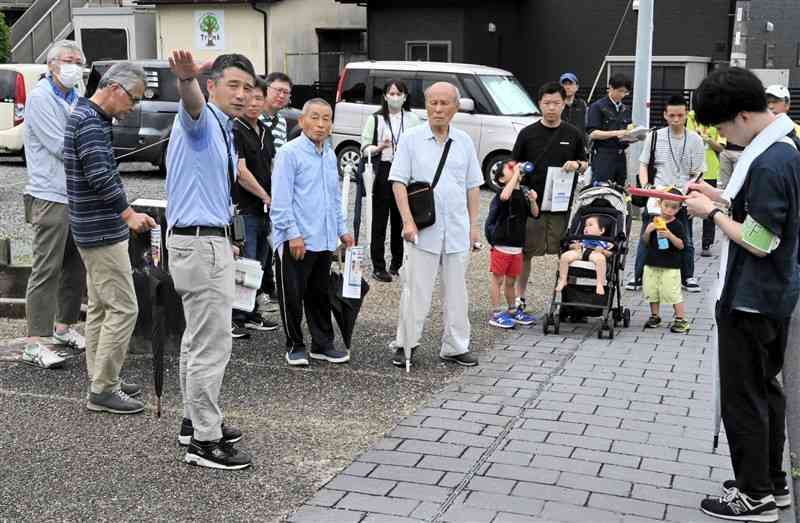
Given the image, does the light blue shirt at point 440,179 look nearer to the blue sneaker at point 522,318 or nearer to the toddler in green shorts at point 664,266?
the blue sneaker at point 522,318

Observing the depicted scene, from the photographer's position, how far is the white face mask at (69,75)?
6.02m

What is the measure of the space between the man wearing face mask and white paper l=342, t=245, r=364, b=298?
6.09 ft

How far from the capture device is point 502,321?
768 cm

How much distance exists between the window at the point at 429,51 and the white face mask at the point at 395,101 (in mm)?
13252

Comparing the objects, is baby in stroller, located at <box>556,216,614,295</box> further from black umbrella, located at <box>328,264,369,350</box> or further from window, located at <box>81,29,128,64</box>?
window, located at <box>81,29,128,64</box>

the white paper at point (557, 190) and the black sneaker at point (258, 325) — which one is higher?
the white paper at point (557, 190)

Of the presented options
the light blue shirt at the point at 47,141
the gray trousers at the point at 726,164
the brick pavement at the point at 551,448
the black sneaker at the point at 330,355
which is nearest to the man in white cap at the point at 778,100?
the gray trousers at the point at 726,164

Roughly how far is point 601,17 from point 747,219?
19514mm

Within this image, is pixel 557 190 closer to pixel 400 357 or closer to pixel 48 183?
pixel 400 357

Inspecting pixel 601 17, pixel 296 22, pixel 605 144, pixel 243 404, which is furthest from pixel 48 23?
pixel 243 404

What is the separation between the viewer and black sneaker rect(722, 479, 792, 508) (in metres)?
4.31

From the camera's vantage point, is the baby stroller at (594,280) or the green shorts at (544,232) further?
the green shorts at (544,232)

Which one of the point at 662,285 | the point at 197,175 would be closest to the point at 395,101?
the point at 662,285

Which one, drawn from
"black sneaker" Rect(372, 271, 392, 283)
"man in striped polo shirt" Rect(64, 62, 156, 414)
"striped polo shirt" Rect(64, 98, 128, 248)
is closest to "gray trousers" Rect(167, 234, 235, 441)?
"man in striped polo shirt" Rect(64, 62, 156, 414)
